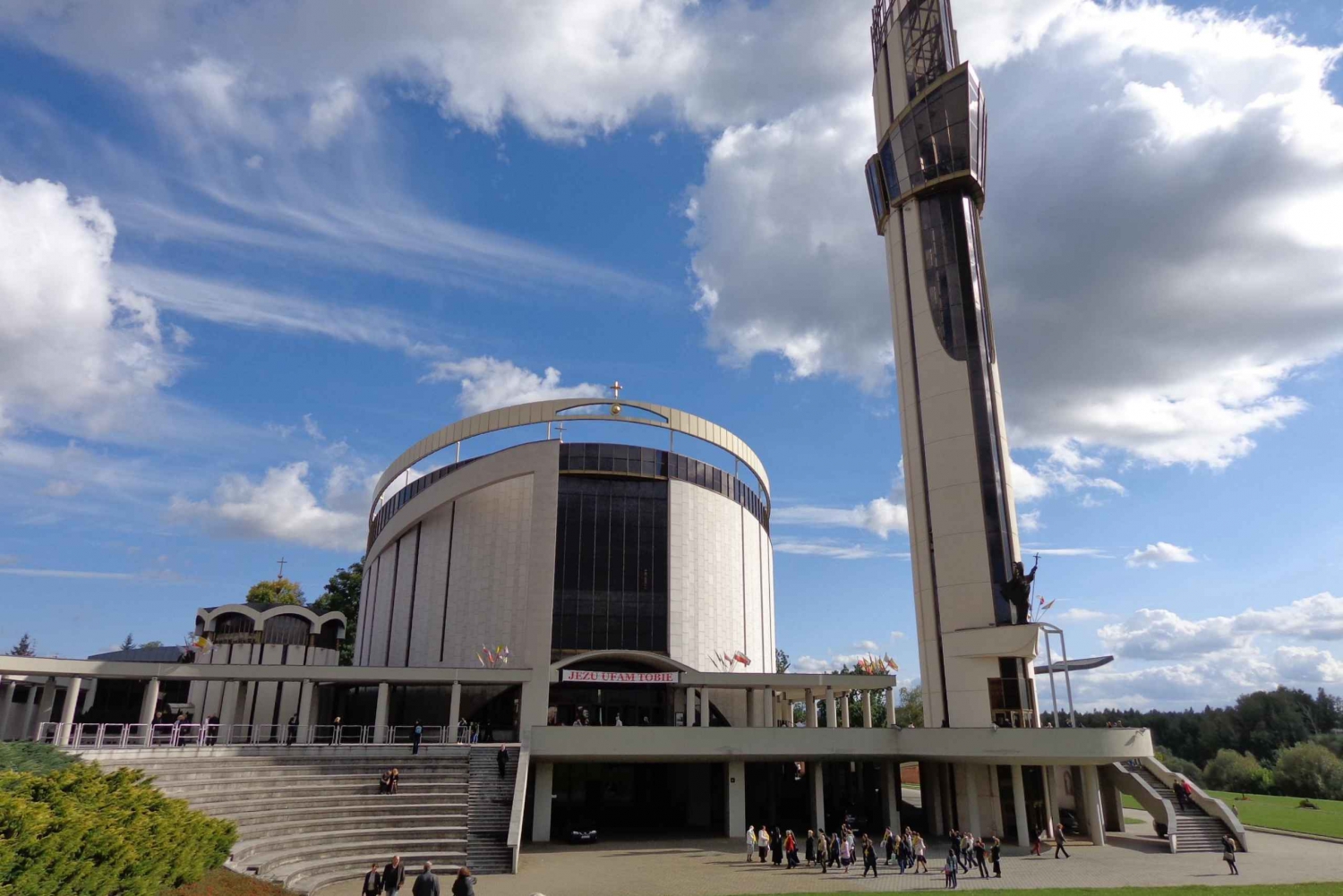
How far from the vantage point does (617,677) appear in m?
36.9

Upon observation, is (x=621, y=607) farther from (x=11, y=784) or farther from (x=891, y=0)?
(x=891, y=0)

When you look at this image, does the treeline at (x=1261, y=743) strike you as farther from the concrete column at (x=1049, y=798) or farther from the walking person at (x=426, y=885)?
the walking person at (x=426, y=885)

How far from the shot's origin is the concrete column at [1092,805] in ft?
106

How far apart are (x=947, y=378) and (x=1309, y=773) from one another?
1865 inches

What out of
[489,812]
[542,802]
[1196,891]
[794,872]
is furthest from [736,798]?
[1196,891]

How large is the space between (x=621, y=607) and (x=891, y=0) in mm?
36289

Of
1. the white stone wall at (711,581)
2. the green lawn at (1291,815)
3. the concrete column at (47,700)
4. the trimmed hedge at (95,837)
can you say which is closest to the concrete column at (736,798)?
the white stone wall at (711,581)

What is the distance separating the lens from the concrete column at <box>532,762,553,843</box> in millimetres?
30938

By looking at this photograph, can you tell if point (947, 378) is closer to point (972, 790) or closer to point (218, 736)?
point (972, 790)

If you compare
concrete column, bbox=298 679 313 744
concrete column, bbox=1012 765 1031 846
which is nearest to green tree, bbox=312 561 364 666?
concrete column, bbox=298 679 313 744

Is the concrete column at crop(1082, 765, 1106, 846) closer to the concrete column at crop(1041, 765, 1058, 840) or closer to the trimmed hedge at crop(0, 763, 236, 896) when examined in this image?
the concrete column at crop(1041, 765, 1058, 840)

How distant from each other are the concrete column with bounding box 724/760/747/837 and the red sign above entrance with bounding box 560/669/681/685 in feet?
16.7

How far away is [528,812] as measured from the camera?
1296 inches

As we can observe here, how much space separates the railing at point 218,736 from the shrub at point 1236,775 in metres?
63.0
